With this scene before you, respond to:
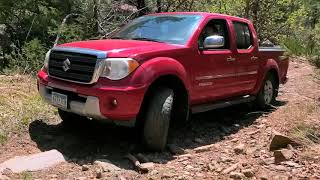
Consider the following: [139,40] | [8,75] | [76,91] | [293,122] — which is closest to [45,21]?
[8,75]

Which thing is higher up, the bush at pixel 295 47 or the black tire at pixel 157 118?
the bush at pixel 295 47

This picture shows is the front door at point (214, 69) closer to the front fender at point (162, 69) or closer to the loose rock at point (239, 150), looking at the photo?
the front fender at point (162, 69)

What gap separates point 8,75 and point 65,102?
12.6 feet

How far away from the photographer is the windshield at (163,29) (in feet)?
21.1

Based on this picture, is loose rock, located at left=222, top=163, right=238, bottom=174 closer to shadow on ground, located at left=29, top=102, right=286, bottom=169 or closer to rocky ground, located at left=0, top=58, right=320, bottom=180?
rocky ground, located at left=0, top=58, right=320, bottom=180

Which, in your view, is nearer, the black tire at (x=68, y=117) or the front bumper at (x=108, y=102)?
the front bumper at (x=108, y=102)

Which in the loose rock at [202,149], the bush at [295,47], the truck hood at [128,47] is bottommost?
the loose rock at [202,149]

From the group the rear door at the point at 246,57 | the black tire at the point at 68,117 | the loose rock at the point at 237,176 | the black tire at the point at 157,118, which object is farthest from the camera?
the rear door at the point at 246,57

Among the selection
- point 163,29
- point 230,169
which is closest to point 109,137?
point 163,29

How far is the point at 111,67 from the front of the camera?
5.35m

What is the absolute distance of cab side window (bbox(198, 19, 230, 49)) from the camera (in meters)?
6.67

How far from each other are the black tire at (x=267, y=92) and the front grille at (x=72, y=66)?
12.8 ft

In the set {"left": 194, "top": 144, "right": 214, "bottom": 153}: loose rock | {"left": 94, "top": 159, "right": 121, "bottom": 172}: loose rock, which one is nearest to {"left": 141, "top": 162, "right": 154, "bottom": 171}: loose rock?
{"left": 94, "top": 159, "right": 121, "bottom": 172}: loose rock

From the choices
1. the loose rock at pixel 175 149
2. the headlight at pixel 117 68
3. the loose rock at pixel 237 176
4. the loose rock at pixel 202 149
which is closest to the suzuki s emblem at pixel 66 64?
the headlight at pixel 117 68
